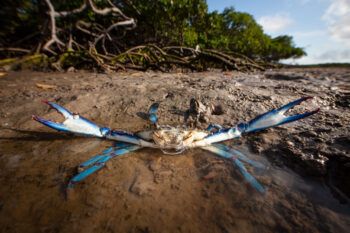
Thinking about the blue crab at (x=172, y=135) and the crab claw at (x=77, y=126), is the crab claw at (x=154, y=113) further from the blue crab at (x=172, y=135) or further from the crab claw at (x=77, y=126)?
the crab claw at (x=77, y=126)

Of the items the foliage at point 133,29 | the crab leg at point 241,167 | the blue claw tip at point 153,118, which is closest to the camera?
the crab leg at point 241,167

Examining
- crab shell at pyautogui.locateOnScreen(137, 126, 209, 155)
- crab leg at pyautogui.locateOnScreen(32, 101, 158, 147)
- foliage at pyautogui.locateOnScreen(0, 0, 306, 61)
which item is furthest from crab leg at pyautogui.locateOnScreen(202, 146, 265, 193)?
foliage at pyautogui.locateOnScreen(0, 0, 306, 61)

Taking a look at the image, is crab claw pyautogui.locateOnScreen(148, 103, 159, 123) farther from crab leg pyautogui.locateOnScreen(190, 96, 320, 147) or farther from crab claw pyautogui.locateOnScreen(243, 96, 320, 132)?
crab claw pyautogui.locateOnScreen(243, 96, 320, 132)

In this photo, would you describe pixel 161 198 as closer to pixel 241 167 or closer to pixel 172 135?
pixel 172 135

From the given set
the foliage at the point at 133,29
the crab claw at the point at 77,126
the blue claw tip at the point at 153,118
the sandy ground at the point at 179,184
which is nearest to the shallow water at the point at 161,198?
the sandy ground at the point at 179,184

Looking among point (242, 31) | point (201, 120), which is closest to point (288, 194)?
point (201, 120)
